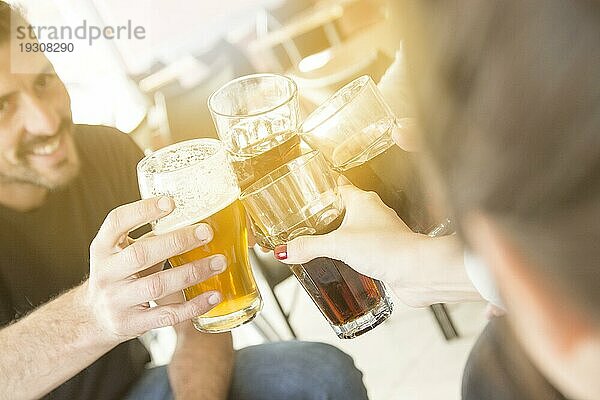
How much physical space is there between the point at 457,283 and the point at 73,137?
0.77m

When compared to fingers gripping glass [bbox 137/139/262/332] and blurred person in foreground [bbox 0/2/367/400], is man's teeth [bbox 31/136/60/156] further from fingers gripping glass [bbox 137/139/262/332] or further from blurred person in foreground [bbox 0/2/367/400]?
fingers gripping glass [bbox 137/139/262/332]

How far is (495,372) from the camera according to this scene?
A: 682 mm

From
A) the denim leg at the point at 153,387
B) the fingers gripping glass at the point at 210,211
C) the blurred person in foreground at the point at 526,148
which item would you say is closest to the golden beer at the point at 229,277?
the fingers gripping glass at the point at 210,211

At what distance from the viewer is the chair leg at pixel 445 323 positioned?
1.42 metres

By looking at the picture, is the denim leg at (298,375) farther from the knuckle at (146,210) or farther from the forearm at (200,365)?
the knuckle at (146,210)

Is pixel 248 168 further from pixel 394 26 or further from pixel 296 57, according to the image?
pixel 296 57

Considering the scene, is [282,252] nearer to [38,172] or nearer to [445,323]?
[38,172]

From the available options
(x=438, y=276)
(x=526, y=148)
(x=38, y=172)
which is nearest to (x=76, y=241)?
(x=38, y=172)

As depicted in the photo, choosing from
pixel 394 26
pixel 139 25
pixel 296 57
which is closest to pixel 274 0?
pixel 296 57

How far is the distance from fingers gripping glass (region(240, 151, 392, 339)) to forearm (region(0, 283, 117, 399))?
0.28 meters

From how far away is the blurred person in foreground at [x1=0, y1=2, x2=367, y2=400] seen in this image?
749 mm

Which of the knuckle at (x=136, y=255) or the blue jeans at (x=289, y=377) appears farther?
the blue jeans at (x=289, y=377)

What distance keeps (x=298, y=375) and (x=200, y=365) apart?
0.14 meters

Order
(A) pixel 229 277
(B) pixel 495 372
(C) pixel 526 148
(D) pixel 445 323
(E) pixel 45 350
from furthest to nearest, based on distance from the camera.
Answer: (D) pixel 445 323 < (E) pixel 45 350 < (A) pixel 229 277 < (B) pixel 495 372 < (C) pixel 526 148
